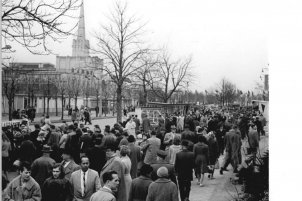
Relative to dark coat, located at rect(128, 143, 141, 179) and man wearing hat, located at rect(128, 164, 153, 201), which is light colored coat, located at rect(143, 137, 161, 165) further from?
man wearing hat, located at rect(128, 164, 153, 201)

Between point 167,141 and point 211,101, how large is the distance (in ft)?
351

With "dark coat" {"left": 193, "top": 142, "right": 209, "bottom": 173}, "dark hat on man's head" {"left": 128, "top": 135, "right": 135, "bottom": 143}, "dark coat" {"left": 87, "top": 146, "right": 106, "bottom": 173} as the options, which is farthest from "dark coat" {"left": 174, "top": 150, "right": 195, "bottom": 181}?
"dark coat" {"left": 193, "top": 142, "right": 209, "bottom": 173}

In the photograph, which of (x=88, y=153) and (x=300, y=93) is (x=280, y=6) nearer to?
(x=300, y=93)

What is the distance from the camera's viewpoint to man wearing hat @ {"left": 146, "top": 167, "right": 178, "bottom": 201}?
245 inches

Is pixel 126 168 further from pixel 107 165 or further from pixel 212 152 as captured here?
pixel 212 152

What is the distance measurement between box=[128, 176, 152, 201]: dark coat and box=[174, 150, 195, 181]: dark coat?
2.70m

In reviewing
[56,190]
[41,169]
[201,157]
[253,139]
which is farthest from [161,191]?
[253,139]

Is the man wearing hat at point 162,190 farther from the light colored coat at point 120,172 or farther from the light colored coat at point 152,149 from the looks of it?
the light colored coat at point 152,149

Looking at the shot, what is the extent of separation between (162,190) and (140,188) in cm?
50

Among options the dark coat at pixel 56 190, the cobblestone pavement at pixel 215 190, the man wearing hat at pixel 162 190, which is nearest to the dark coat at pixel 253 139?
the cobblestone pavement at pixel 215 190

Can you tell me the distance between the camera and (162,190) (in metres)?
6.22

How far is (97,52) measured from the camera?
87.1ft

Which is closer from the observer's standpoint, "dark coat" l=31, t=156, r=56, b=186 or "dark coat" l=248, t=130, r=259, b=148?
"dark coat" l=31, t=156, r=56, b=186

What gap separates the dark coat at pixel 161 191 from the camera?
6.21m
